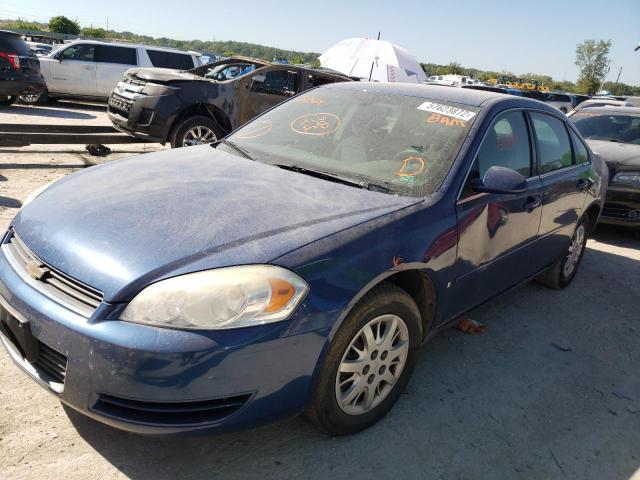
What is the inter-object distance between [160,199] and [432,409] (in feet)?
5.71

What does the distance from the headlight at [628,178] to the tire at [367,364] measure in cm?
508

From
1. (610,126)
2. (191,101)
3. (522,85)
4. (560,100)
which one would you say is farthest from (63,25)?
(610,126)

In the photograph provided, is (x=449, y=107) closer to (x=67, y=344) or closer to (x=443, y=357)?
Result: (x=443, y=357)

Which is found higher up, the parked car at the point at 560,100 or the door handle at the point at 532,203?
the parked car at the point at 560,100

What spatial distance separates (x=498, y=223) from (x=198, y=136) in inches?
220

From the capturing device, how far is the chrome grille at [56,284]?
2.00 meters

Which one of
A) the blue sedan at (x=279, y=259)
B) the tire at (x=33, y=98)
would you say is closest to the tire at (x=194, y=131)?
the blue sedan at (x=279, y=259)

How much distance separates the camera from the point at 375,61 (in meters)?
12.4

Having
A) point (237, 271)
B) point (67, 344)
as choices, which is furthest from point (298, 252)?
point (67, 344)

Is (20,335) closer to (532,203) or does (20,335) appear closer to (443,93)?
(443,93)

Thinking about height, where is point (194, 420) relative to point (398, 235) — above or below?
below

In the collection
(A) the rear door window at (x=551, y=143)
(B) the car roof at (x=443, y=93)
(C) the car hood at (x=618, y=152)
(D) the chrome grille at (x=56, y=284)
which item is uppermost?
(B) the car roof at (x=443, y=93)

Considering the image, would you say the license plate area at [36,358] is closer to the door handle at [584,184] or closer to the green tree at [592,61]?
the door handle at [584,184]

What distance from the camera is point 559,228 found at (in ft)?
13.4
